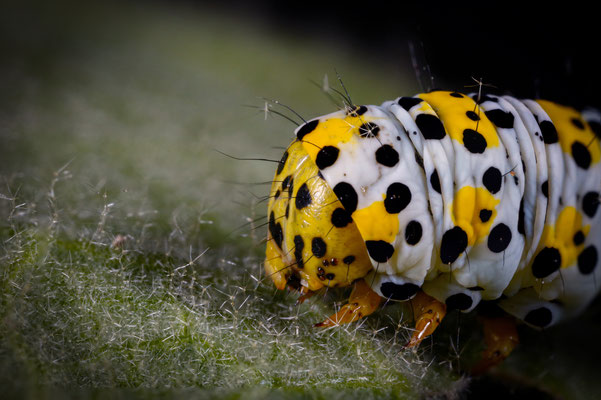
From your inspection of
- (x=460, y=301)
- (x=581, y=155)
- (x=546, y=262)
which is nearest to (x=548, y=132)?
(x=581, y=155)

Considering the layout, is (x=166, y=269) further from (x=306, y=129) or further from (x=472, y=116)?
(x=472, y=116)

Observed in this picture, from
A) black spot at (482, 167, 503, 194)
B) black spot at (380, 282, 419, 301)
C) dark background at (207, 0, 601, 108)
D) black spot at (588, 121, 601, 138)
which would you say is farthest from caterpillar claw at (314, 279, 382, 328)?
dark background at (207, 0, 601, 108)

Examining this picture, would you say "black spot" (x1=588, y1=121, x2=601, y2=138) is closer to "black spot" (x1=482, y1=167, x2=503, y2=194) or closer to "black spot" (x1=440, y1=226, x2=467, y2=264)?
"black spot" (x1=482, y1=167, x2=503, y2=194)

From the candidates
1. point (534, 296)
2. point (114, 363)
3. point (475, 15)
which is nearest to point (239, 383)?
point (114, 363)

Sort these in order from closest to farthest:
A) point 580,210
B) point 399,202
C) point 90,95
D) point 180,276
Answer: point 399,202, point 180,276, point 580,210, point 90,95

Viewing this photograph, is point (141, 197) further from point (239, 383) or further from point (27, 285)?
point (239, 383)

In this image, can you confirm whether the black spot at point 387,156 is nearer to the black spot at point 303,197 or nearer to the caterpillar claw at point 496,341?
the black spot at point 303,197
